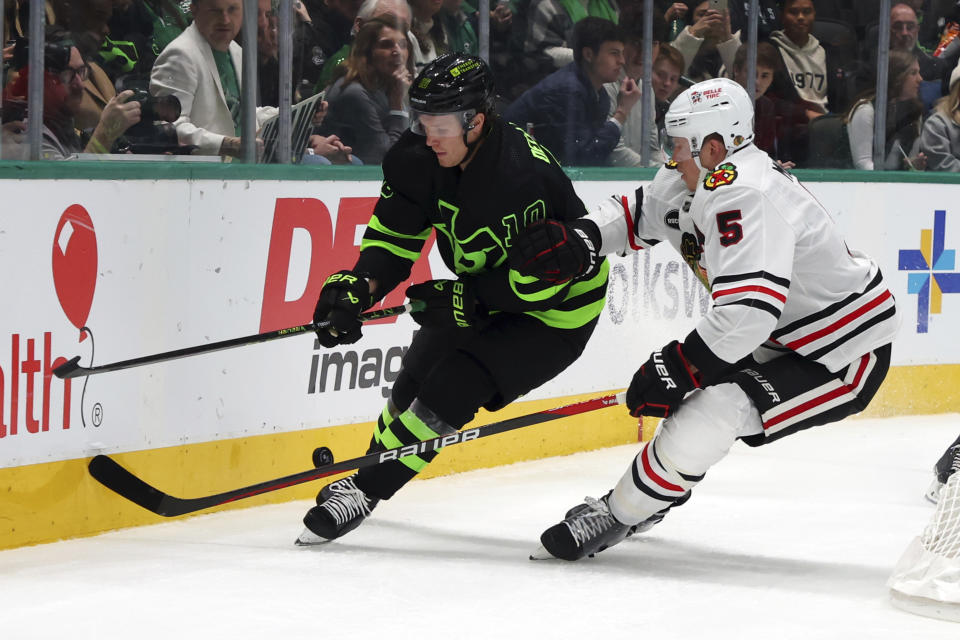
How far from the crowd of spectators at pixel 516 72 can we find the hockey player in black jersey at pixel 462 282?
2.58ft

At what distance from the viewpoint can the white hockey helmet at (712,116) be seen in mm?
3172

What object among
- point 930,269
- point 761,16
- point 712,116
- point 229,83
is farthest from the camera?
point 930,269

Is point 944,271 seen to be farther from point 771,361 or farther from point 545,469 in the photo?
point 771,361

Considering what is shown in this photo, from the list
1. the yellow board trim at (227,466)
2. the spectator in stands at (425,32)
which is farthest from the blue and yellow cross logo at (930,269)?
the spectator in stands at (425,32)

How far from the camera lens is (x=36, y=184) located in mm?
3408

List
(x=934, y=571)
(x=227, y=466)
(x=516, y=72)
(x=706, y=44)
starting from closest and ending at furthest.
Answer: (x=934, y=571) < (x=227, y=466) < (x=516, y=72) < (x=706, y=44)

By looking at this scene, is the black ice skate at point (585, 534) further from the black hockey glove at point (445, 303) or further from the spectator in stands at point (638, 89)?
the spectator in stands at point (638, 89)

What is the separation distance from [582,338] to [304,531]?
847mm

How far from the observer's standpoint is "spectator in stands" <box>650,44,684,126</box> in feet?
18.0

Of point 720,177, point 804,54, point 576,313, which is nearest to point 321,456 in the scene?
point 576,313

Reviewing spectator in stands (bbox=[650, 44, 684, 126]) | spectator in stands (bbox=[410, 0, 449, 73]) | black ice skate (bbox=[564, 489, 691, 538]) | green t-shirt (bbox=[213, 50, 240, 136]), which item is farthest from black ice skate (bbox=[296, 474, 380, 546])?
spectator in stands (bbox=[650, 44, 684, 126])

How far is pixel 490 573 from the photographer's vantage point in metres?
3.23

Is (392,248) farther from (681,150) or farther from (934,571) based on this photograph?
(934,571)

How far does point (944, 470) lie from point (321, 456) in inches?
72.7
